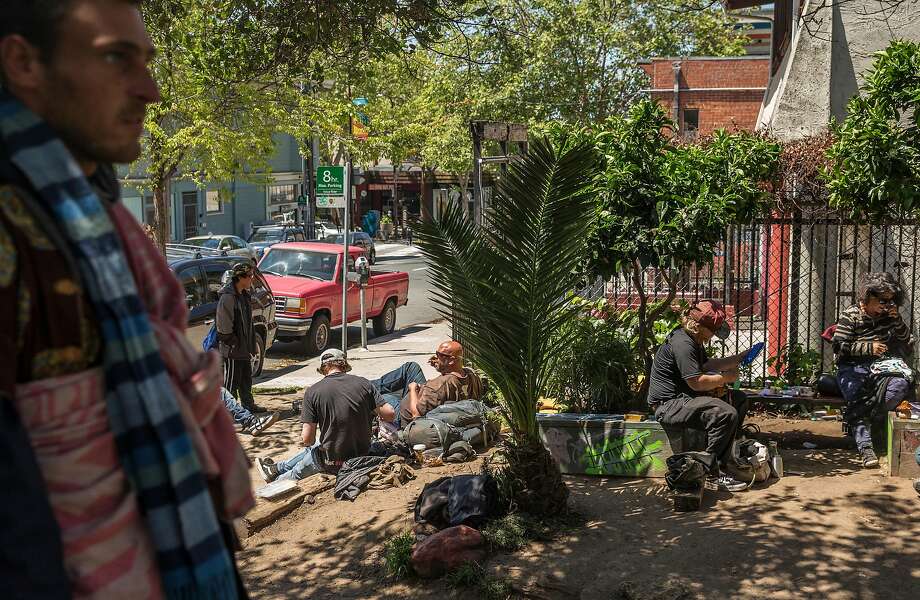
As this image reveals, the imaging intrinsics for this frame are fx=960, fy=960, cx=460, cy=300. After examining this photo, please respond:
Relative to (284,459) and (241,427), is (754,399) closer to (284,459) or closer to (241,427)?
(284,459)

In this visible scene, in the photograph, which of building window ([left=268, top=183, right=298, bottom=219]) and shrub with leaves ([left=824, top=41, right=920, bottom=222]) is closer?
shrub with leaves ([left=824, top=41, right=920, bottom=222])

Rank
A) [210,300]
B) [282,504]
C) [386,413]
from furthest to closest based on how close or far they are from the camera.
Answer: [210,300] → [386,413] → [282,504]

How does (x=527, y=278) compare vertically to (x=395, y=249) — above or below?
above

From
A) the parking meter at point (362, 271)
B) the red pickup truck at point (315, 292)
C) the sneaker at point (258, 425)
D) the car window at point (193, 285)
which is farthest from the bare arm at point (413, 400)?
the parking meter at point (362, 271)

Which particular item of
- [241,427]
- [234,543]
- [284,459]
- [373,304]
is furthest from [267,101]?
[234,543]

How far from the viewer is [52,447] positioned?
60.6 inches

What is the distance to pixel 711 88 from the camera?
30656 mm

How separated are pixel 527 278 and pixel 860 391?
11.1 feet

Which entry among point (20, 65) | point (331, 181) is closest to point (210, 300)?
point (331, 181)

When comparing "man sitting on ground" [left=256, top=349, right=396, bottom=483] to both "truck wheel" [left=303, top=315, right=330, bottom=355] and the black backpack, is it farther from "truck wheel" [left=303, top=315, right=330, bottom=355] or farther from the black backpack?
"truck wheel" [left=303, top=315, right=330, bottom=355]

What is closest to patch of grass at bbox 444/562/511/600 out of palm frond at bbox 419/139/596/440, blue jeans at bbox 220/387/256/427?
palm frond at bbox 419/139/596/440

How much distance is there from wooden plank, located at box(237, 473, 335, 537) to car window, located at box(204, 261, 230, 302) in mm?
6921

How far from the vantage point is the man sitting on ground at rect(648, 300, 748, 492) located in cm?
717

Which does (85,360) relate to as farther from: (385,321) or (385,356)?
(385,321)
